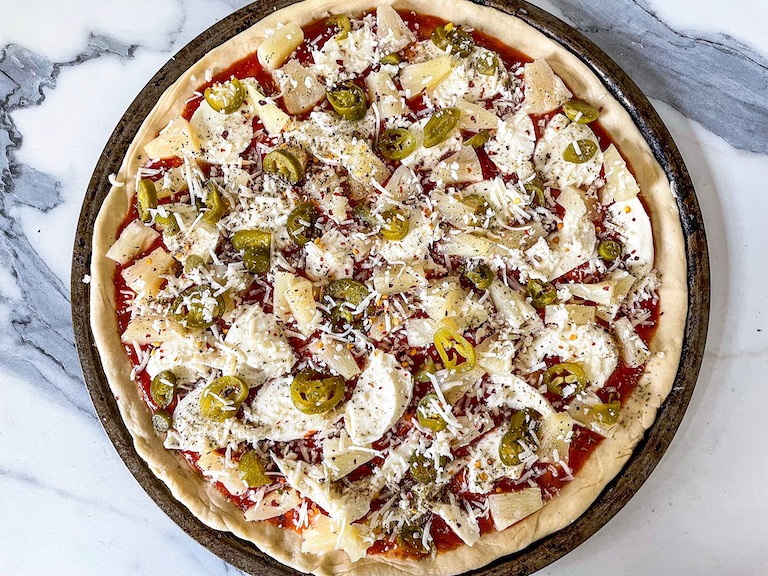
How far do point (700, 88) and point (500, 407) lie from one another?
212 centimetres

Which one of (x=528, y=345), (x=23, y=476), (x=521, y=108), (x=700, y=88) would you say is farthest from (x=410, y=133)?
(x=23, y=476)

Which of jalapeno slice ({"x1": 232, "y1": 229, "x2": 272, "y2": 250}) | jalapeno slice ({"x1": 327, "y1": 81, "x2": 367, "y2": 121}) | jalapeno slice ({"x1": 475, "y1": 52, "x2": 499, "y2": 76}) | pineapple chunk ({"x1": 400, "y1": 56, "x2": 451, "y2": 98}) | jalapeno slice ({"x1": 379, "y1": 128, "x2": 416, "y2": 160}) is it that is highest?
jalapeno slice ({"x1": 475, "y1": 52, "x2": 499, "y2": 76})

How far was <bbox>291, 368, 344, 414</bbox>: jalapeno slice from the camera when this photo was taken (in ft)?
11.5

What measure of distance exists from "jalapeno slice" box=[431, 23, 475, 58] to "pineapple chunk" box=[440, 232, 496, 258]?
935 mm

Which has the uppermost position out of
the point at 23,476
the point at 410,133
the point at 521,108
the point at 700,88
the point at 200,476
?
the point at 700,88

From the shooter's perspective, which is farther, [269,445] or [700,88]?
[700,88]

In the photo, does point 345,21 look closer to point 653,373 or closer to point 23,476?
point 653,373

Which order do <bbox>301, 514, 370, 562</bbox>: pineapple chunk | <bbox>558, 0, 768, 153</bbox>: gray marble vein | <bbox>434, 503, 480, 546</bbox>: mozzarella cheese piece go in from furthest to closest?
<bbox>558, 0, 768, 153</bbox>: gray marble vein
<bbox>434, 503, 480, 546</bbox>: mozzarella cheese piece
<bbox>301, 514, 370, 562</bbox>: pineapple chunk

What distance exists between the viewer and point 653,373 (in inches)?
146

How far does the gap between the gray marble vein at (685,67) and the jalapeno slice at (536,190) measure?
97 centimetres

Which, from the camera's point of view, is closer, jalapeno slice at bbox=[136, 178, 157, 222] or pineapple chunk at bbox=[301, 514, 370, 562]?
pineapple chunk at bbox=[301, 514, 370, 562]

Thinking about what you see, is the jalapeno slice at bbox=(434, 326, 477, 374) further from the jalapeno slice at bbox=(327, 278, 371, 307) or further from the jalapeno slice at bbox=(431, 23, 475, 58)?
the jalapeno slice at bbox=(431, 23, 475, 58)

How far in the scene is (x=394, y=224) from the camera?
352 cm

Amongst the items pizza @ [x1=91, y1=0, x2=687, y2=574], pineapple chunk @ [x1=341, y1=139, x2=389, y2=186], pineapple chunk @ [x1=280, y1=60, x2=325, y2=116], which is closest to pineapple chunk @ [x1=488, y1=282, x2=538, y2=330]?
pizza @ [x1=91, y1=0, x2=687, y2=574]
